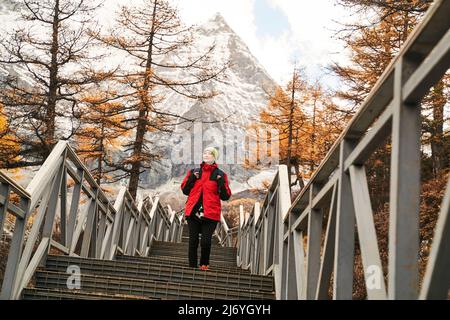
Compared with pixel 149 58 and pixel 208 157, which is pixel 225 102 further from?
pixel 208 157

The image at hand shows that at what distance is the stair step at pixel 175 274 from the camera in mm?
6281

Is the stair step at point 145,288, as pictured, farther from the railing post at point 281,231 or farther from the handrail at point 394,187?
the handrail at point 394,187

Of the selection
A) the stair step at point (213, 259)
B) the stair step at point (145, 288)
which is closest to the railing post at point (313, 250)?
the stair step at point (145, 288)

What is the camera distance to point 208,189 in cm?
741

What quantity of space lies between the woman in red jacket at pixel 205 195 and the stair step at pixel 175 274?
42.8 inches

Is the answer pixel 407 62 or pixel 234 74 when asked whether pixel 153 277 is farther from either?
pixel 234 74

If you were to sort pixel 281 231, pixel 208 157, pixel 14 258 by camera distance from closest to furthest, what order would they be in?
pixel 14 258 < pixel 281 231 < pixel 208 157

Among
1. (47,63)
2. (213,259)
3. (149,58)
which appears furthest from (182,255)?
(149,58)

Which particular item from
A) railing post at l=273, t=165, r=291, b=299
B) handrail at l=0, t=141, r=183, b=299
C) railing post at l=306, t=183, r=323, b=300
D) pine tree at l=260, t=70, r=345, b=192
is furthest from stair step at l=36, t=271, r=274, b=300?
pine tree at l=260, t=70, r=345, b=192

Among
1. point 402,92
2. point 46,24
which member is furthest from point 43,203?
point 46,24

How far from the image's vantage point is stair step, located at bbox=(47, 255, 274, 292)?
20.6 feet

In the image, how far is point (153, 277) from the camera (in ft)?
20.8

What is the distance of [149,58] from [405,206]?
1822 cm

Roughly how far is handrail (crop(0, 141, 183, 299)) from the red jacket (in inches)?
48.9
